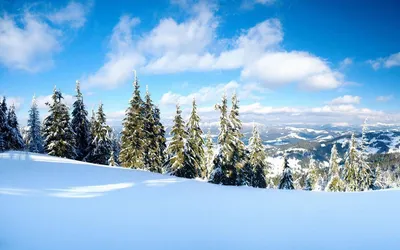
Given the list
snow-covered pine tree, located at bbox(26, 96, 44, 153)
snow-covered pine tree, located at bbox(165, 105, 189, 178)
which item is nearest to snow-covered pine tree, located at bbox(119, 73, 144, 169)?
snow-covered pine tree, located at bbox(165, 105, 189, 178)

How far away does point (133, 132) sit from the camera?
27359mm

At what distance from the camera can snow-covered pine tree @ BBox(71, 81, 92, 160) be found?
3192cm

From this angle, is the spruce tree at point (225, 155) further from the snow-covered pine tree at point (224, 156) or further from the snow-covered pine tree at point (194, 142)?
the snow-covered pine tree at point (194, 142)

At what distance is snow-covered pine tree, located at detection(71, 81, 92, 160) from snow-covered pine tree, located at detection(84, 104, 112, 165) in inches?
57.5

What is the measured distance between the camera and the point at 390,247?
4926mm

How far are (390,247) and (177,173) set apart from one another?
21.1m

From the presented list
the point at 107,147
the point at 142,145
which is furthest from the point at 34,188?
the point at 107,147

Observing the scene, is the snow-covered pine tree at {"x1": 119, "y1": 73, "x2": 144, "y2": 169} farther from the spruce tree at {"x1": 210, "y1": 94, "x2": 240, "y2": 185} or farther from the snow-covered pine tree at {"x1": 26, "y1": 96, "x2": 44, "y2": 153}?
the snow-covered pine tree at {"x1": 26, "y1": 96, "x2": 44, "y2": 153}

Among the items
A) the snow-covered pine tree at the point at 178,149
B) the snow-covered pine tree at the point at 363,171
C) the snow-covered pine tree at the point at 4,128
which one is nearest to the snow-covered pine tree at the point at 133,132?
the snow-covered pine tree at the point at 178,149

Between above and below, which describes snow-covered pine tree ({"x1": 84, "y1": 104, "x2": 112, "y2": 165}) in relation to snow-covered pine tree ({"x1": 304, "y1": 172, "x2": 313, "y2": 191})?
above

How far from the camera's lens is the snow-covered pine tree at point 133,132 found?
2714 centimetres

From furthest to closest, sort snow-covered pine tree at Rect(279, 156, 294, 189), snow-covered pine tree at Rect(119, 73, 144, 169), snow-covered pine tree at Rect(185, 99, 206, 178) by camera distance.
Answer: snow-covered pine tree at Rect(279, 156, 294, 189) < snow-covered pine tree at Rect(119, 73, 144, 169) < snow-covered pine tree at Rect(185, 99, 206, 178)

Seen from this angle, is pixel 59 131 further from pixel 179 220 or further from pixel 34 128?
pixel 179 220

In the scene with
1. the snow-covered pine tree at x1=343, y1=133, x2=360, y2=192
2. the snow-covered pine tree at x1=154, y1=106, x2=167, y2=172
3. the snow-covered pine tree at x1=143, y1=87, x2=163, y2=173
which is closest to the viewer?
the snow-covered pine tree at x1=143, y1=87, x2=163, y2=173
